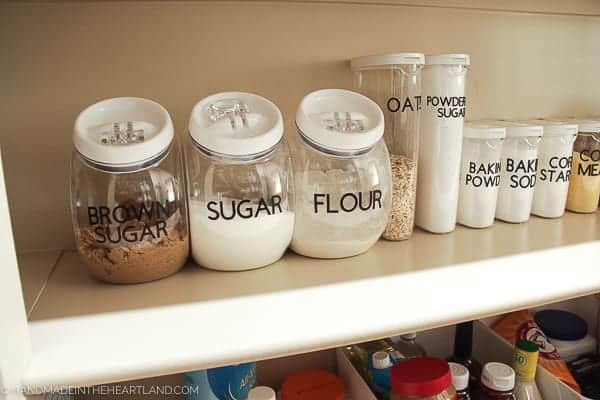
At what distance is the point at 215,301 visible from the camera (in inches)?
18.7

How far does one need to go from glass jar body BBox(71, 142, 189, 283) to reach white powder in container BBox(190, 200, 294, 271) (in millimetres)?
22

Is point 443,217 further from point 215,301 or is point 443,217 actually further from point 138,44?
point 138,44

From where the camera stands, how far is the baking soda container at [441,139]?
619mm

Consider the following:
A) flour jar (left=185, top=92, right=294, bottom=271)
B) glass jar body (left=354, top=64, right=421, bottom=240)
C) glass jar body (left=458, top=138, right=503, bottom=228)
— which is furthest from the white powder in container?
glass jar body (left=458, top=138, right=503, bottom=228)

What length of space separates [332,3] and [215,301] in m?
0.43

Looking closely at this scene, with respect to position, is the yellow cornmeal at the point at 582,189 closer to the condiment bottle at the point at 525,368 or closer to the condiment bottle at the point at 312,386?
the condiment bottle at the point at 525,368

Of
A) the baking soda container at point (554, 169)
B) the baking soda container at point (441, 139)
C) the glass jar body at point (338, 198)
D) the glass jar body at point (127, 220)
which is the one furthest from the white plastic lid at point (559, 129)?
the glass jar body at point (127, 220)

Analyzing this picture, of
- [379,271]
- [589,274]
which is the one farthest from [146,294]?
→ [589,274]

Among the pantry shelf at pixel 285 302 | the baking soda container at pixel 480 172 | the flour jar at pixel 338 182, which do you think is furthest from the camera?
the baking soda container at pixel 480 172

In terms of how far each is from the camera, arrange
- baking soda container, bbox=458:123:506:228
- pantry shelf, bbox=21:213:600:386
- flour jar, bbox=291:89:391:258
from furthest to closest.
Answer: baking soda container, bbox=458:123:506:228
flour jar, bbox=291:89:391:258
pantry shelf, bbox=21:213:600:386

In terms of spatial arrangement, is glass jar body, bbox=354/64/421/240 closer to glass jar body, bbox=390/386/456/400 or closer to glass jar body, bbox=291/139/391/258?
glass jar body, bbox=291/139/391/258

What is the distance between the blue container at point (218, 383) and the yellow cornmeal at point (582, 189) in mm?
520

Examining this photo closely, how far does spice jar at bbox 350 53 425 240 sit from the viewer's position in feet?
2.01

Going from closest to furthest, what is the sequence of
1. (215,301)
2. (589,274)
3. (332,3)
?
(215,301)
(589,274)
(332,3)
